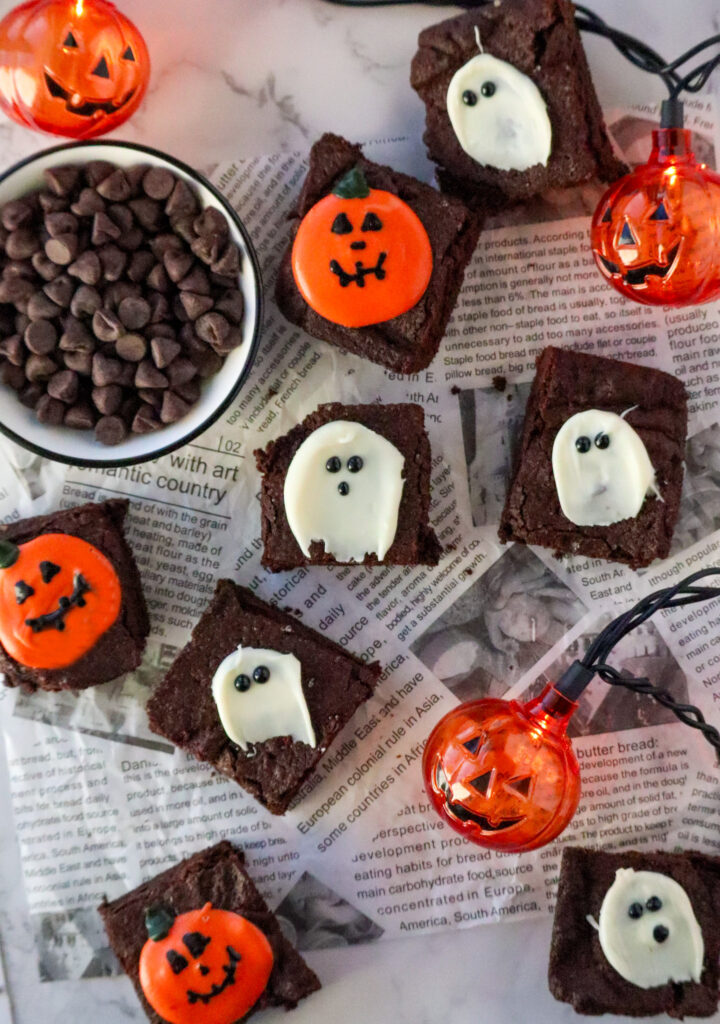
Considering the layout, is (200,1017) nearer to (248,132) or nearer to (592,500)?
(592,500)

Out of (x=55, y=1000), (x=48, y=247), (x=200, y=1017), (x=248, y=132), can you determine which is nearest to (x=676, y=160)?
(x=248, y=132)

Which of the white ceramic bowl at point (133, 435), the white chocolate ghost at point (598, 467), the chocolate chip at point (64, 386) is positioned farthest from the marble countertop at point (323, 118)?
the white chocolate ghost at point (598, 467)

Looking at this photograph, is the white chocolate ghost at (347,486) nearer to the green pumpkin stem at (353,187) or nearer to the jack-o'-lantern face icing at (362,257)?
the jack-o'-lantern face icing at (362,257)

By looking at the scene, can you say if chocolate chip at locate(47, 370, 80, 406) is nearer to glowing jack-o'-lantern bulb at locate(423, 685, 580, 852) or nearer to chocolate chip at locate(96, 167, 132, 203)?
chocolate chip at locate(96, 167, 132, 203)

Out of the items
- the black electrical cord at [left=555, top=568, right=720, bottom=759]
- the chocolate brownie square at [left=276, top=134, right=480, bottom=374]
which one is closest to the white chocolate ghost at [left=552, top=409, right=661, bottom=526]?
the black electrical cord at [left=555, top=568, right=720, bottom=759]

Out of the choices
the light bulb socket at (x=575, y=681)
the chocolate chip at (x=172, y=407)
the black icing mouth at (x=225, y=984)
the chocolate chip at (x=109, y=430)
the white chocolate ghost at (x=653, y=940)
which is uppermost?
the chocolate chip at (x=172, y=407)

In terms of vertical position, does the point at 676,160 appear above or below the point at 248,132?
below

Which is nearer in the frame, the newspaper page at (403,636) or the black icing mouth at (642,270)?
the black icing mouth at (642,270)
